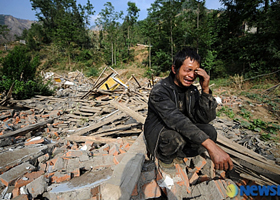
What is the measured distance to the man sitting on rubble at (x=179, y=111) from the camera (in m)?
1.65

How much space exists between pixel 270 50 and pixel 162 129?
49.0ft

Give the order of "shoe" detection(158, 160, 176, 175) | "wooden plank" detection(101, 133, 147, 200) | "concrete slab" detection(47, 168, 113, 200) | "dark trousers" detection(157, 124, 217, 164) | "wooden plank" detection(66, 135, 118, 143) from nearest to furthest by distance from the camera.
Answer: "wooden plank" detection(101, 133, 147, 200)
"concrete slab" detection(47, 168, 113, 200)
"dark trousers" detection(157, 124, 217, 164)
"shoe" detection(158, 160, 176, 175)
"wooden plank" detection(66, 135, 118, 143)

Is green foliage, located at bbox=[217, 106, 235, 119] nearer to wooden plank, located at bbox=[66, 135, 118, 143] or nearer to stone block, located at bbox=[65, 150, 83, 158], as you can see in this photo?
wooden plank, located at bbox=[66, 135, 118, 143]

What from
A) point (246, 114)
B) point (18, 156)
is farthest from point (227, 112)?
point (18, 156)

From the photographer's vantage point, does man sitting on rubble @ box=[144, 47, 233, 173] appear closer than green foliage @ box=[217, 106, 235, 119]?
Yes

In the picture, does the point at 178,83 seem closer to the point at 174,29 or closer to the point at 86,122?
the point at 86,122

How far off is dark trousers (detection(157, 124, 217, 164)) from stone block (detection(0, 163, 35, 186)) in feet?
6.76

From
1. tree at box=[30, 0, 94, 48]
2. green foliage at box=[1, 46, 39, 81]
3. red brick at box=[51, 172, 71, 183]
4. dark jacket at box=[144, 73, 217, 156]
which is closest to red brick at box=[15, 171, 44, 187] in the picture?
red brick at box=[51, 172, 71, 183]

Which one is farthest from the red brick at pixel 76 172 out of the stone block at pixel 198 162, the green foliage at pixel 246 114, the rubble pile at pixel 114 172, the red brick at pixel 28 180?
the green foliage at pixel 246 114

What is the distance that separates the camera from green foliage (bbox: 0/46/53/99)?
6.57 metres

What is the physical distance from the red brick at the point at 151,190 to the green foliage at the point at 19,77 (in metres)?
7.66

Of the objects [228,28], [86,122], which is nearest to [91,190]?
[86,122]

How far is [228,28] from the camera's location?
17000mm

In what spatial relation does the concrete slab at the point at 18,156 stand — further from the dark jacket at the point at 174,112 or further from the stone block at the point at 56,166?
the dark jacket at the point at 174,112
